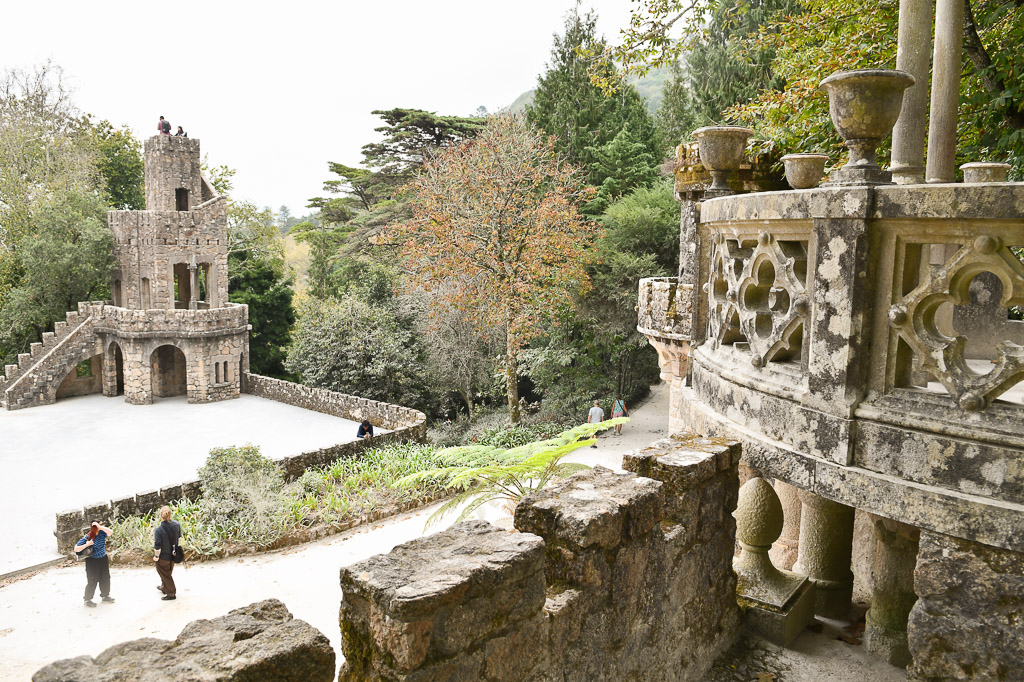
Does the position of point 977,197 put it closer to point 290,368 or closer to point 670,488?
point 670,488

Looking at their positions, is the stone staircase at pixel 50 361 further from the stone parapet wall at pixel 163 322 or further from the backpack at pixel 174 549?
the backpack at pixel 174 549

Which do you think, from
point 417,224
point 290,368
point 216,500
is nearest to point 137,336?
point 290,368

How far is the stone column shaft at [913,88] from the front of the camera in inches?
217

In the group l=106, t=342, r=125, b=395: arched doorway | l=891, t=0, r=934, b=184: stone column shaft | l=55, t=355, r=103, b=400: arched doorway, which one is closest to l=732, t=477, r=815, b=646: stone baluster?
l=891, t=0, r=934, b=184: stone column shaft

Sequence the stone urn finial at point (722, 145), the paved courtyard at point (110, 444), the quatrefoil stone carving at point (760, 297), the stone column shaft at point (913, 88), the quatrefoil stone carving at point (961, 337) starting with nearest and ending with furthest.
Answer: the quatrefoil stone carving at point (961, 337)
the quatrefoil stone carving at point (760, 297)
the stone column shaft at point (913, 88)
the stone urn finial at point (722, 145)
the paved courtyard at point (110, 444)

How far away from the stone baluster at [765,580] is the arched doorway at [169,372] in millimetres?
29905

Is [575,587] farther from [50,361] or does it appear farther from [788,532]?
[50,361]

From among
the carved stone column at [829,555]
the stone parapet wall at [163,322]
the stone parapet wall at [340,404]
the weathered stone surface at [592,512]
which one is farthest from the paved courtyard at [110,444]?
the carved stone column at [829,555]

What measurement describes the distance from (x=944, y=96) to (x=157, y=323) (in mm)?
27736

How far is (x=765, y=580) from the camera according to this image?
4.91 meters

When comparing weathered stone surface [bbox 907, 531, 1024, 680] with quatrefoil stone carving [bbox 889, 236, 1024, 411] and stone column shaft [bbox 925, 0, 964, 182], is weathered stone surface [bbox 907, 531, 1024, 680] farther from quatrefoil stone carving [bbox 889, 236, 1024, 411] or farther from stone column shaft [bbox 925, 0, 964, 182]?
stone column shaft [bbox 925, 0, 964, 182]

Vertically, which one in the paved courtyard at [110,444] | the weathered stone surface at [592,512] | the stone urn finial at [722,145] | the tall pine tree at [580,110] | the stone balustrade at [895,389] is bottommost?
the paved courtyard at [110,444]

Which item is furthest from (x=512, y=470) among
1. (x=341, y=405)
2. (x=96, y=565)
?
(x=341, y=405)

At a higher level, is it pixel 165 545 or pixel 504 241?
pixel 504 241
